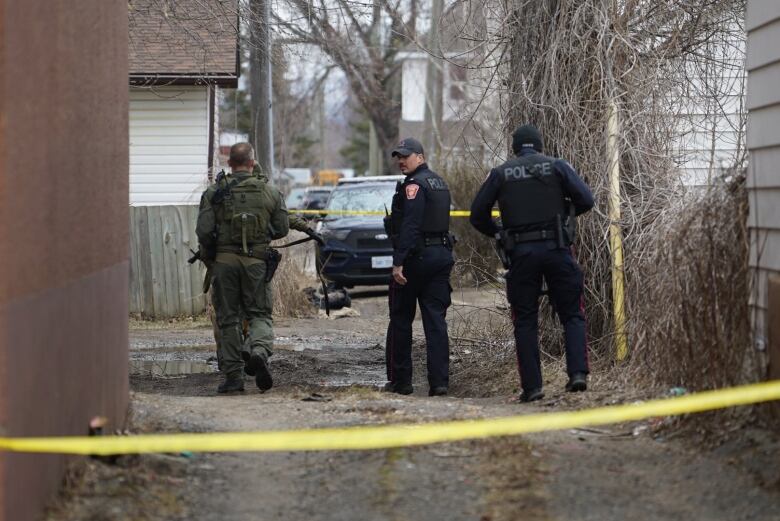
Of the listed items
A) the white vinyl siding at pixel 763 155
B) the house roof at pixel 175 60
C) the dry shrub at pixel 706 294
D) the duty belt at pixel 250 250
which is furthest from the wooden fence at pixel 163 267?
the white vinyl siding at pixel 763 155

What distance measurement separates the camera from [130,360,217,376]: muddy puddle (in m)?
10.9

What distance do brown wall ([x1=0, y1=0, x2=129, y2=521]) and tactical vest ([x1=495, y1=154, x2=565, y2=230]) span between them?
2.72m

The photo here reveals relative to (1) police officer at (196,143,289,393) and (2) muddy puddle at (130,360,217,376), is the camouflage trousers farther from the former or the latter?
(2) muddy puddle at (130,360,217,376)

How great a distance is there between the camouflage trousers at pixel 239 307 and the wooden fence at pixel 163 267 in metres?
5.72

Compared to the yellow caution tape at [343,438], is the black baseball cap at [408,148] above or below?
above

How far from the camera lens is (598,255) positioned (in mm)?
8914

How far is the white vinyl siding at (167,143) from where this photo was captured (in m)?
18.8

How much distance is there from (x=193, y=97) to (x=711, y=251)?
13.8 m

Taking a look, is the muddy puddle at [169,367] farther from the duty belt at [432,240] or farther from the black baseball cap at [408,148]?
the black baseball cap at [408,148]

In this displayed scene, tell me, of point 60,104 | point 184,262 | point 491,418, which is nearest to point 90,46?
point 60,104

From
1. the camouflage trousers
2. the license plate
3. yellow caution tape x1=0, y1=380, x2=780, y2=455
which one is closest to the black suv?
the license plate

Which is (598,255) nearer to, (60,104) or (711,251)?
(711,251)

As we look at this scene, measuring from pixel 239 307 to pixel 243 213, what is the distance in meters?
0.84

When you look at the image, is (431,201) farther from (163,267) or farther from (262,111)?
(262,111)
